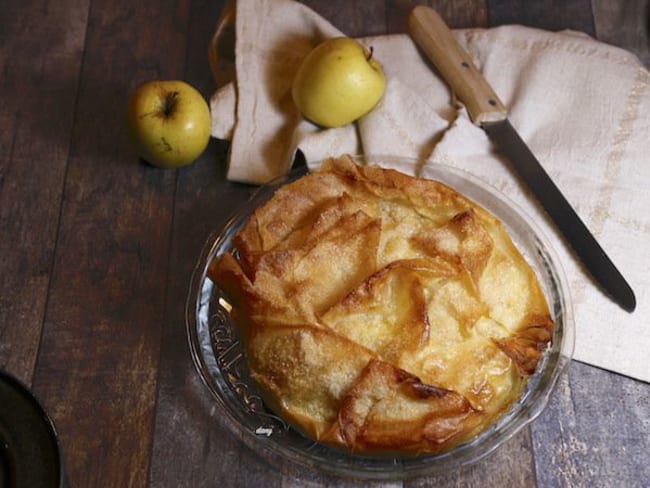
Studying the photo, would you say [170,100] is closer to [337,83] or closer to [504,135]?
[337,83]

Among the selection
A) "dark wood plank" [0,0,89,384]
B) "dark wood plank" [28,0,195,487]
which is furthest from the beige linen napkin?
"dark wood plank" [0,0,89,384]

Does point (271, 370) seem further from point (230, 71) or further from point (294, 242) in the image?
point (230, 71)

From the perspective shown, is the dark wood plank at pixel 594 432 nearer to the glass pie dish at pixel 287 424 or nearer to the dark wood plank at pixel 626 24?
the glass pie dish at pixel 287 424

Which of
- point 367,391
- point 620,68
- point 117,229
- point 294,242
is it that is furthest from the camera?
point 620,68

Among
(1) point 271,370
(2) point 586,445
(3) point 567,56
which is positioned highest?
(3) point 567,56

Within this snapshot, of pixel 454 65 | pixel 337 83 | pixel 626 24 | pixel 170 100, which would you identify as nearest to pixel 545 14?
pixel 626 24

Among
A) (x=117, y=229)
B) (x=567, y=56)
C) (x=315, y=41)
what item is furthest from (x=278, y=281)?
(x=567, y=56)

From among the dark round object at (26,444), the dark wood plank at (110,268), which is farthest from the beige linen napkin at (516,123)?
the dark round object at (26,444)

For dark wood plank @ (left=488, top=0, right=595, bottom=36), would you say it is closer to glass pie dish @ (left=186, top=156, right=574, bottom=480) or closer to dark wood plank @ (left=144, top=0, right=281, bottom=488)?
glass pie dish @ (left=186, top=156, right=574, bottom=480)
